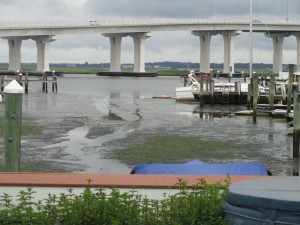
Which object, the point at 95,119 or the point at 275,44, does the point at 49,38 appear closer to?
the point at 275,44

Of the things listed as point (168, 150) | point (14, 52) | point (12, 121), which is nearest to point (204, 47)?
point (14, 52)

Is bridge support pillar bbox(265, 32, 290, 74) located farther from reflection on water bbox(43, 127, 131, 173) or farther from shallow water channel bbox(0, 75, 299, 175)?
reflection on water bbox(43, 127, 131, 173)

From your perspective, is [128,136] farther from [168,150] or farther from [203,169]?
[203,169]

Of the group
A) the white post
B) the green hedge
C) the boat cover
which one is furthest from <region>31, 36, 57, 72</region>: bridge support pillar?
the green hedge

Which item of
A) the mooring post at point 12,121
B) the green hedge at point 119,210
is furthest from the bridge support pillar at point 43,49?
the green hedge at point 119,210

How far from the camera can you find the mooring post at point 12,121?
10.2m

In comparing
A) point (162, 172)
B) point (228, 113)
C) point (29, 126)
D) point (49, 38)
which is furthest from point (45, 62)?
point (162, 172)

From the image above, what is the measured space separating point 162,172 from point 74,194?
2.53 meters

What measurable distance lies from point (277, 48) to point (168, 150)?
118945 millimetres

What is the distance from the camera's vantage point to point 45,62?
13275 centimetres

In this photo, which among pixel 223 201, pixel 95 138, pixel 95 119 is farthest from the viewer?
pixel 95 119

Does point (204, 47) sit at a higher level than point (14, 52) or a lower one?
higher

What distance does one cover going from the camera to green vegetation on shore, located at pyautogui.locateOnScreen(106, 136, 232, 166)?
62.7ft

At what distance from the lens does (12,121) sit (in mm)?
10305
